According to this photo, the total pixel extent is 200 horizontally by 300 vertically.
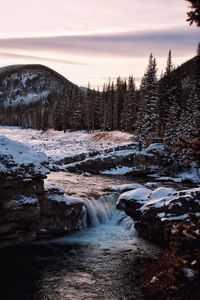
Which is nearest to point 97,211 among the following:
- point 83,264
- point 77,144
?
point 83,264

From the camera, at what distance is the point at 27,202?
87.9 feet

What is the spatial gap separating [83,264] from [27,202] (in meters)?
6.12

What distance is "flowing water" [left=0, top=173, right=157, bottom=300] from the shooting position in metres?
19.1

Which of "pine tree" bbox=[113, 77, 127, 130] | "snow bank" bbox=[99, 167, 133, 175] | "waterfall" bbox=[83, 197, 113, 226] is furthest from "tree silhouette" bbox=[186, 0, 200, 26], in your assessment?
"pine tree" bbox=[113, 77, 127, 130]

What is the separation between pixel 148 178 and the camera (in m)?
Result: 55.6

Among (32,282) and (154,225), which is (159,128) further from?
(32,282)

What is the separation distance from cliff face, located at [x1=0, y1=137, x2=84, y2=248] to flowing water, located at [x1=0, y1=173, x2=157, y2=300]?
0.98 metres

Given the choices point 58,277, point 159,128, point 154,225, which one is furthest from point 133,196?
point 159,128

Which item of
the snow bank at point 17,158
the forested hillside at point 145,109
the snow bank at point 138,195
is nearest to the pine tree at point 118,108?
the forested hillside at point 145,109

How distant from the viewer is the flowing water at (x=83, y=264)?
19109 mm

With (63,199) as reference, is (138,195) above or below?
above

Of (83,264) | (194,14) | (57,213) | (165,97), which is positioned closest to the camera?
(194,14)

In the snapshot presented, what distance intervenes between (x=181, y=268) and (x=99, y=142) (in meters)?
76.2

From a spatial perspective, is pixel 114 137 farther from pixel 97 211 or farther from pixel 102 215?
pixel 102 215
